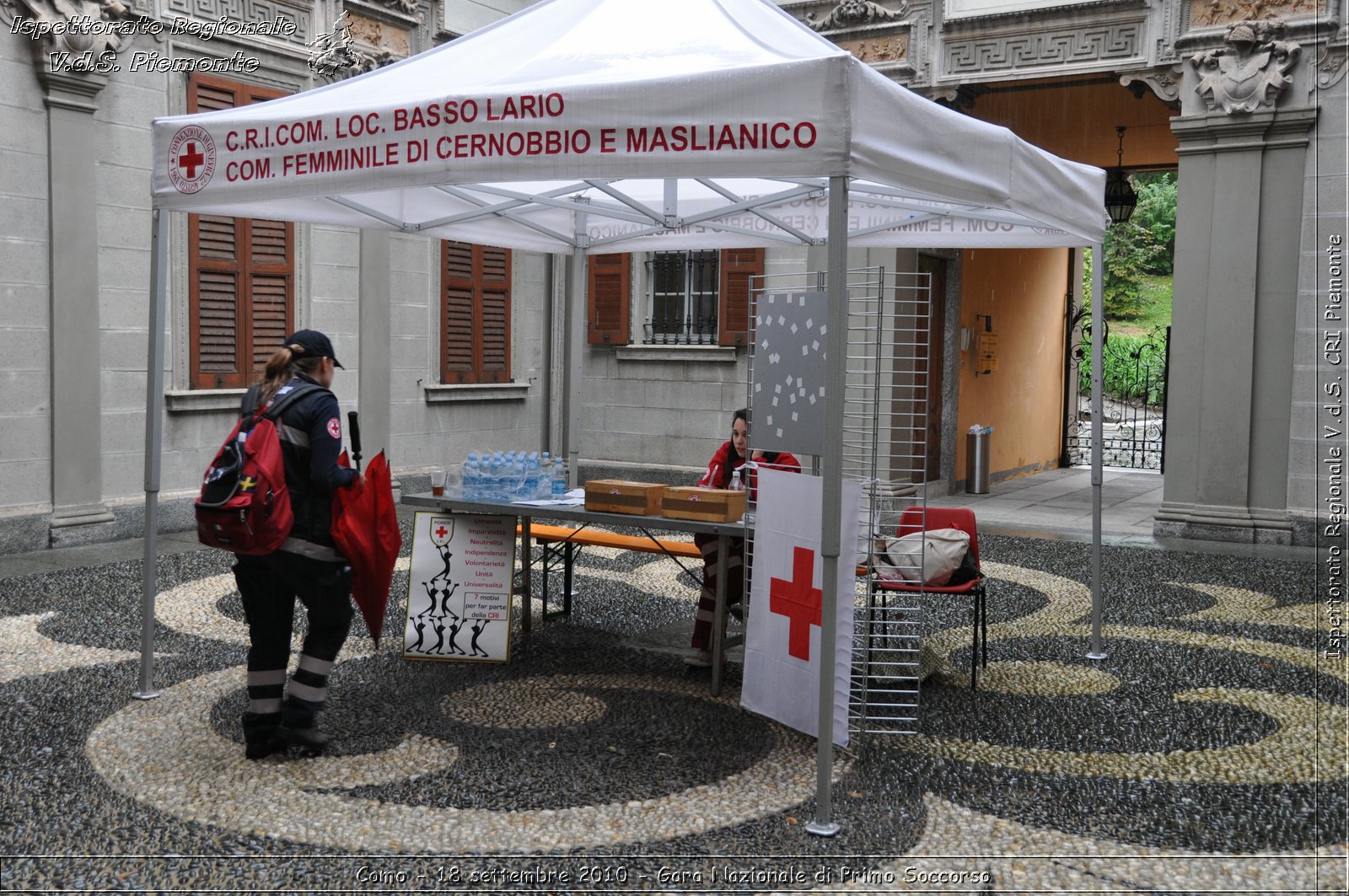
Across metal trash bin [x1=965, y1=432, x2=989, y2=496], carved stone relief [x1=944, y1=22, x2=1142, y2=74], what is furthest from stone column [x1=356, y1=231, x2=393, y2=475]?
metal trash bin [x1=965, y1=432, x2=989, y2=496]

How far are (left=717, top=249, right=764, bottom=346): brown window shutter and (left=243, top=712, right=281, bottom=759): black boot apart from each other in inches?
348

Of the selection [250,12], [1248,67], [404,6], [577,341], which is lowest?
[577,341]

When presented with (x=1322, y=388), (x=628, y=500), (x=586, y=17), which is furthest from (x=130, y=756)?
(x=1322, y=388)

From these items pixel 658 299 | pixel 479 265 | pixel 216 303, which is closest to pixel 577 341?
pixel 216 303

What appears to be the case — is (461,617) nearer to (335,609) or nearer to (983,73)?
(335,609)

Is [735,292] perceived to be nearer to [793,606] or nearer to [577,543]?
[577,543]

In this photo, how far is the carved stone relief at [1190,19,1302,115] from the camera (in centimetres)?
1034

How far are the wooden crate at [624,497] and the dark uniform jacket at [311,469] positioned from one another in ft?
4.75

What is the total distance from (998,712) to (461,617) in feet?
9.08

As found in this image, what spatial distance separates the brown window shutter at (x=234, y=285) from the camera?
10.4 metres

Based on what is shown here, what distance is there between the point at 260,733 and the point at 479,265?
9151mm

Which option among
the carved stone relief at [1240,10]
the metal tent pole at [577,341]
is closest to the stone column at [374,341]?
the metal tent pole at [577,341]

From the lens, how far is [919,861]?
3.91m

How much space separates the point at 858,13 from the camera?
40.9 feet
